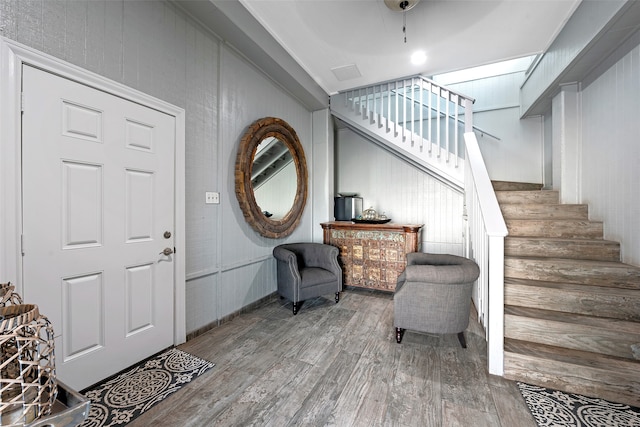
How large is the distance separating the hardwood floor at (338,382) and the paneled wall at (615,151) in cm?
Result: 158

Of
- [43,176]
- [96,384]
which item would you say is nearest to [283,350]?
[96,384]

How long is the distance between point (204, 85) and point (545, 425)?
346 centimetres

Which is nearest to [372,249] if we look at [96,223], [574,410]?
[574,410]

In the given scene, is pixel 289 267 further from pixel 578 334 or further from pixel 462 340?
pixel 578 334

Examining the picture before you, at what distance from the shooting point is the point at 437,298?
7.12 ft

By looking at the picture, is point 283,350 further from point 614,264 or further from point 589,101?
point 589,101

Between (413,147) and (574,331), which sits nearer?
(574,331)

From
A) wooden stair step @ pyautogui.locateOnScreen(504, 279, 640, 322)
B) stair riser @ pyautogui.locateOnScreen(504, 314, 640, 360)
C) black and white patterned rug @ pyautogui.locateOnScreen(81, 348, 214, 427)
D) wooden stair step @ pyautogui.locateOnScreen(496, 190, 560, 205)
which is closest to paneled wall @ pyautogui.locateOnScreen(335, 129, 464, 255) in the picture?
wooden stair step @ pyautogui.locateOnScreen(496, 190, 560, 205)

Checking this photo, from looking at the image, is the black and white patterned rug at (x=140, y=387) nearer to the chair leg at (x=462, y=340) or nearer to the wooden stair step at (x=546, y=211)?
the chair leg at (x=462, y=340)

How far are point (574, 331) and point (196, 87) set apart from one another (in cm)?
356

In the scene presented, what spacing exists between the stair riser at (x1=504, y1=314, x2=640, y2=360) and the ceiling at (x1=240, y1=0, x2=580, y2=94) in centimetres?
271

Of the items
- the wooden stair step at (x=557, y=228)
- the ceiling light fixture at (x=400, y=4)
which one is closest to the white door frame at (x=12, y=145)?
the ceiling light fixture at (x=400, y=4)

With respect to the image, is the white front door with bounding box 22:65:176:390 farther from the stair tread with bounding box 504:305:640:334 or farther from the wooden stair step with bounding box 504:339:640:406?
the stair tread with bounding box 504:305:640:334

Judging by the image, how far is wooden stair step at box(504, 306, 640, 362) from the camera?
1.78 metres
